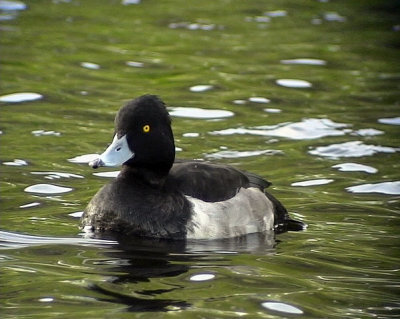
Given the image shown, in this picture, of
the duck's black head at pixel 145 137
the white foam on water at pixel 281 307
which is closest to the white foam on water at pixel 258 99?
the duck's black head at pixel 145 137

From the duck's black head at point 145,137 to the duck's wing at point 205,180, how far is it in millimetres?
146

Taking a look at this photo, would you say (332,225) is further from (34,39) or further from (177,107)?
(34,39)

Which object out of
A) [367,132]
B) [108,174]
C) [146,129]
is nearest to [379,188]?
[367,132]

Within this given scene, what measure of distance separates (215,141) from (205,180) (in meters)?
3.23

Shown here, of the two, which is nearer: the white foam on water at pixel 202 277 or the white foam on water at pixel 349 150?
the white foam on water at pixel 202 277

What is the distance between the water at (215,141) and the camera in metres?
7.90

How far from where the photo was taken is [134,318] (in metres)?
7.16

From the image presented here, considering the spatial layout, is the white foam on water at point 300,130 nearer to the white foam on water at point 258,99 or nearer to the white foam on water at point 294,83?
the white foam on water at point 258,99

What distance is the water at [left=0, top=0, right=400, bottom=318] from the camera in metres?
7.90

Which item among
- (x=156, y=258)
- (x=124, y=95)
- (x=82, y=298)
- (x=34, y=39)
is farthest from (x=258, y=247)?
(x=34, y=39)

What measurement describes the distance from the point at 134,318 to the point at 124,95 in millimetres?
7645

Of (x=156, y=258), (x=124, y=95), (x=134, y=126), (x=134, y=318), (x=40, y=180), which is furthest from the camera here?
(x=124, y=95)

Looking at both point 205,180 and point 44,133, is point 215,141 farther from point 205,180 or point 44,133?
point 205,180

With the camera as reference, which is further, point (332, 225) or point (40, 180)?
point (40, 180)
